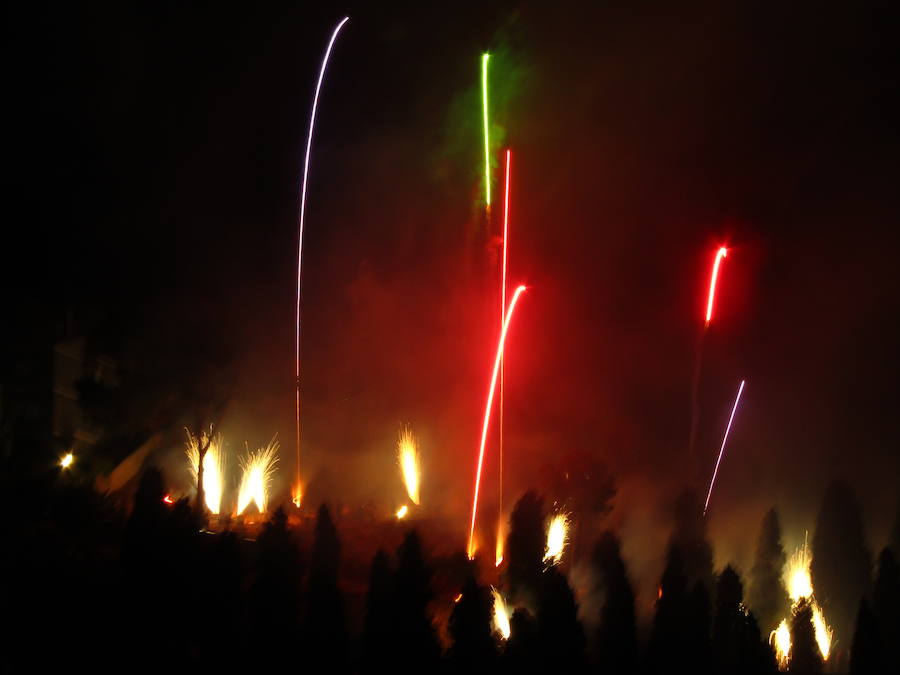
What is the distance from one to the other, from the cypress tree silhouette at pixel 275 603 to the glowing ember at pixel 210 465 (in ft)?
31.6

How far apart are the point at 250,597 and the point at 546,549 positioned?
8550 millimetres

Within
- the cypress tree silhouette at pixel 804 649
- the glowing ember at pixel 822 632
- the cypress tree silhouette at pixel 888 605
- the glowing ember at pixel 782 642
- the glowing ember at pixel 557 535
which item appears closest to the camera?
the cypress tree silhouette at pixel 888 605

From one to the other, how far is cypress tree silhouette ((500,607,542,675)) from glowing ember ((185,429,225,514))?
12.2m

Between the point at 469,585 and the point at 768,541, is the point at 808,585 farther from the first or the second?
the point at 469,585

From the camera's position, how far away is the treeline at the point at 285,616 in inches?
712

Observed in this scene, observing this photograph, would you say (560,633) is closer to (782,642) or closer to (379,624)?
(379,624)

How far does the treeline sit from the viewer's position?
18078 millimetres

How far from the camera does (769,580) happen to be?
26578mm

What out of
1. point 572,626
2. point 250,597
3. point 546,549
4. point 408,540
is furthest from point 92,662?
point 546,549

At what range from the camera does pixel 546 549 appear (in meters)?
25.2

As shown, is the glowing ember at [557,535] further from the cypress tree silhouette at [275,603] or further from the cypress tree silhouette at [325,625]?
the cypress tree silhouette at [325,625]

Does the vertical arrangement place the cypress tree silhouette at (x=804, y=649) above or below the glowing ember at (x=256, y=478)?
below

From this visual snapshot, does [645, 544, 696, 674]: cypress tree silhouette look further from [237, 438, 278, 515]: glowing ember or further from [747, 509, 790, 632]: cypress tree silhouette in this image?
[237, 438, 278, 515]: glowing ember

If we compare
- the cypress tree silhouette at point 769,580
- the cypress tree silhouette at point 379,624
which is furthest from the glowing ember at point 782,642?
the cypress tree silhouette at point 379,624
